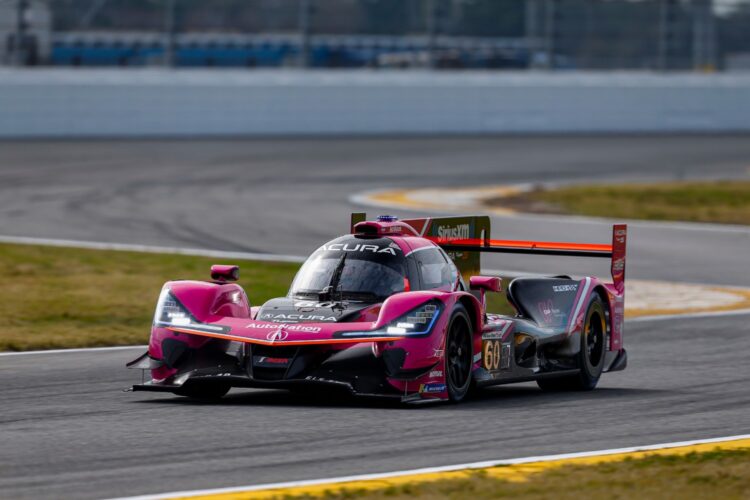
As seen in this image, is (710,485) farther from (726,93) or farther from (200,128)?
(726,93)

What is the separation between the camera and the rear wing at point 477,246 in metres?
11.7

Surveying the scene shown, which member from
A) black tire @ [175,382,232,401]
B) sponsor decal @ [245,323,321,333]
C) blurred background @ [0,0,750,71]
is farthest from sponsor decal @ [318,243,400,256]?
blurred background @ [0,0,750,71]

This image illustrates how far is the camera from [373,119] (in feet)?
131

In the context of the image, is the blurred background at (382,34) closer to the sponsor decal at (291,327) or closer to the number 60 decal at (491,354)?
the number 60 decal at (491,354)

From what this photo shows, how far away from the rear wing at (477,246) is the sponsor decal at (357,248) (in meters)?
1.13

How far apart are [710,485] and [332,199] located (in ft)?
70.9

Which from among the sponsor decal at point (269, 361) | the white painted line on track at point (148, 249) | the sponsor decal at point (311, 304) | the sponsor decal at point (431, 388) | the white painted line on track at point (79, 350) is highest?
the sponsor decal at point (311, 304)

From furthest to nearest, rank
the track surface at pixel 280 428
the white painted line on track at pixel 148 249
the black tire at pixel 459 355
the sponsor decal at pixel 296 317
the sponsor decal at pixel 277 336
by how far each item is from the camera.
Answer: the white painted line on track at pixel 148 249 < the black tire at pixel 459 355 < the sponsor decal at pixel 296 317 < the sponsor decal at pixel 277 336 < the track surface at pixel 280 428

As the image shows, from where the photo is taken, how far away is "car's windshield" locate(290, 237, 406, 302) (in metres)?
10.0

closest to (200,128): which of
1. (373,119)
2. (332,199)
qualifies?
(373,119)

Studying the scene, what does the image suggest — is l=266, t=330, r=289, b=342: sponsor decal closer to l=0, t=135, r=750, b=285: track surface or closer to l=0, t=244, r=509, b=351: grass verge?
l=0, t=244, r=509, b=351: grass verge

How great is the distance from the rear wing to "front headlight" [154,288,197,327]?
6.93ft

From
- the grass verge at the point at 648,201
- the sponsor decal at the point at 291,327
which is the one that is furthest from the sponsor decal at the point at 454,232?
the grass verge at the point at 648,201

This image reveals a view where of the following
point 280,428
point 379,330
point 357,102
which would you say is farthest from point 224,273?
point 357,102
